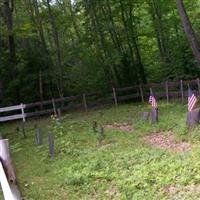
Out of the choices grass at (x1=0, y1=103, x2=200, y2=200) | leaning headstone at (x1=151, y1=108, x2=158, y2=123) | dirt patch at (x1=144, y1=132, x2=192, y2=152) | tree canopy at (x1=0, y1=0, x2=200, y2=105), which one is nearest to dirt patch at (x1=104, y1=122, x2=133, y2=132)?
grass at (x1=0, y1=103, x2=200, y2=200)

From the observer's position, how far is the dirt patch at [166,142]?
9.77 meters

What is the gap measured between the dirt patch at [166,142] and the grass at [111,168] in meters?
0.19

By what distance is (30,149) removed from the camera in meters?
12.6

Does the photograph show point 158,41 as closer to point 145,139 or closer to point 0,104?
point 0,104

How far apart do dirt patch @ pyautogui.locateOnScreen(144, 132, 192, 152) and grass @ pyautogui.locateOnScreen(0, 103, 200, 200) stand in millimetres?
190

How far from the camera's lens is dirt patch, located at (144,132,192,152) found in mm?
9775

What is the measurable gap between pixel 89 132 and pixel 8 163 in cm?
933

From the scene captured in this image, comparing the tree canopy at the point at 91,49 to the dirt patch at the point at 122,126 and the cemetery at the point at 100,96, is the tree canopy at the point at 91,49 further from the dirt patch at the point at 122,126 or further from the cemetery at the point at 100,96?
the dirt patch at the point at 122,126

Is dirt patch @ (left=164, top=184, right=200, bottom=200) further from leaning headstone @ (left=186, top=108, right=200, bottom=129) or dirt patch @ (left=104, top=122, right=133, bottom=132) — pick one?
dirt patch @ (left=104, top=122, right=133, bottom=132)

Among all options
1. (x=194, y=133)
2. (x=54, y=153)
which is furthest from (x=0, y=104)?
(x=194, y=133)

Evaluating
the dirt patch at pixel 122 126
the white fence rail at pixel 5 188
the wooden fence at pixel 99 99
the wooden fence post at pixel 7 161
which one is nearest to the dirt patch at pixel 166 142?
the dirt patch at pixel 122 126

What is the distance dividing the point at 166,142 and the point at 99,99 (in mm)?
12349

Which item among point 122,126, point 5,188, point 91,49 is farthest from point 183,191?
point 91,49

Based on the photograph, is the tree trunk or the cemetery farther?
the tree trunk
